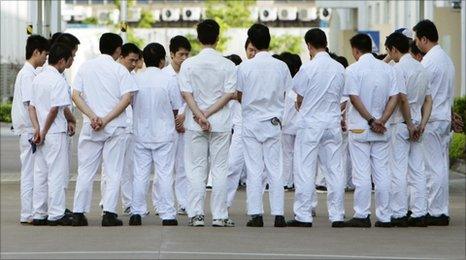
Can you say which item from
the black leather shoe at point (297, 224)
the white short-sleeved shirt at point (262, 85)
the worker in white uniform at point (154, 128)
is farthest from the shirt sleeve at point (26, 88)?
the black leather shoe at point (297, 224)

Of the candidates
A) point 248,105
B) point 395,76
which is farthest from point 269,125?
point 395,76

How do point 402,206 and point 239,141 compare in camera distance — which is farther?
point 239,141

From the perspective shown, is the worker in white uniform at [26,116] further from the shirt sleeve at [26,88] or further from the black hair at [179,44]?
the black hair at [179,44]

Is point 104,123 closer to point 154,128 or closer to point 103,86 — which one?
point 103,86

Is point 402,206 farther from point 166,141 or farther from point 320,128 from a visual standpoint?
point 166,141

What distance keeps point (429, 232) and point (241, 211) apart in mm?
3521

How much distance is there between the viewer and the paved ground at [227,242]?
1487cm

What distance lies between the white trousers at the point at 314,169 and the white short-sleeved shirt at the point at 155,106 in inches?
56.5

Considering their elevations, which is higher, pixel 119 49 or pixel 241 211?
pixel 119 49

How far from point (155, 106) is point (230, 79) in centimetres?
104

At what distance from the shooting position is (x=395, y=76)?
1812 centimetres

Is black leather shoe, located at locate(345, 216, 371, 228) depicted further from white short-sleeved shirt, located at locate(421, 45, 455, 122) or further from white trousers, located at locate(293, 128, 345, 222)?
white short-sleeved shirt, located at locate(421, 45, 455, 122)

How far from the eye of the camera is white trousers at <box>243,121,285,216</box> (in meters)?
17.9

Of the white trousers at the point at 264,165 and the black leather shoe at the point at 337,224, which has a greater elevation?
the white trousers at the point at 264,165
